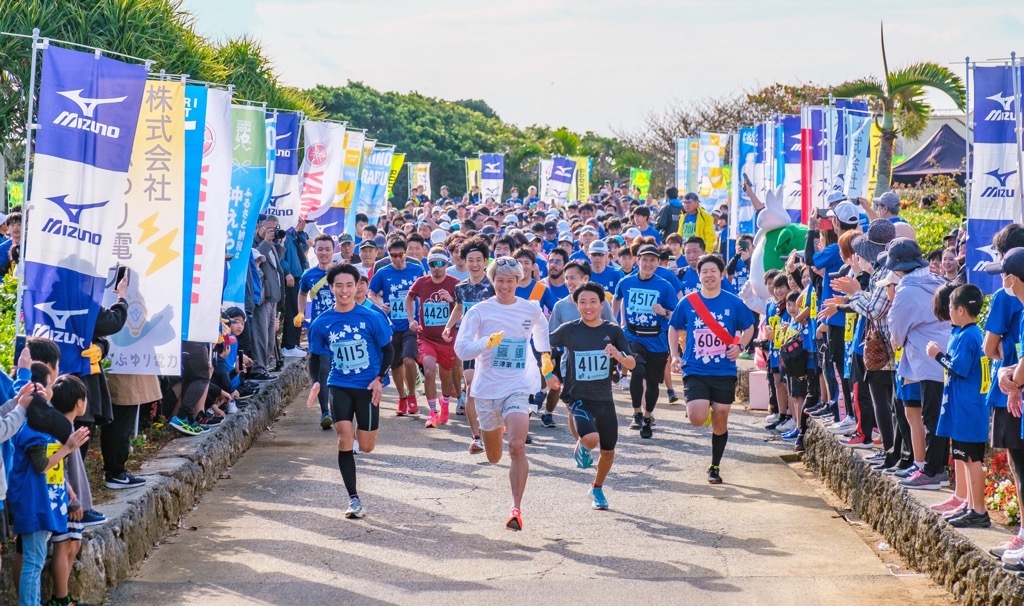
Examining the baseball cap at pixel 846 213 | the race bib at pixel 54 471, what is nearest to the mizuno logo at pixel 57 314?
the race bib at pixel 54 471

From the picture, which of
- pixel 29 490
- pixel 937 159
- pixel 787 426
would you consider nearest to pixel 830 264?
pixel 787 426

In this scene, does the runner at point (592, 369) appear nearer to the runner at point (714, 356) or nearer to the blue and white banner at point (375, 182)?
the runner at point (714, 356)

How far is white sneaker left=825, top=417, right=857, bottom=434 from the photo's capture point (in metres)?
11.8

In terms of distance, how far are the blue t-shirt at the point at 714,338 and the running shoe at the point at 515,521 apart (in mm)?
2602

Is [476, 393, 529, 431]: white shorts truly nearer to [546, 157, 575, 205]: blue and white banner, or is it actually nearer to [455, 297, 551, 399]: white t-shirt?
[455, 297, 551, 399]: white t-shirt

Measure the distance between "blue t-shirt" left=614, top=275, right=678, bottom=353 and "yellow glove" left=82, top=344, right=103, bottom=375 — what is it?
6.43 meters

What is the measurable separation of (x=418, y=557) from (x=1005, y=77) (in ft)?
19.0

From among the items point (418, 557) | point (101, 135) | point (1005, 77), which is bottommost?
point (418, 557)

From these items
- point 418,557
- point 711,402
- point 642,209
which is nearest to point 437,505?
point 418,557

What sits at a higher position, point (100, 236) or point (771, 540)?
point (100, 236)

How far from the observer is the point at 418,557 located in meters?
8.73

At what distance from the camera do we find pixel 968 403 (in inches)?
315

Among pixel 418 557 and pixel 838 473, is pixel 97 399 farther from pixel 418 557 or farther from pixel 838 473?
pixel 838 473

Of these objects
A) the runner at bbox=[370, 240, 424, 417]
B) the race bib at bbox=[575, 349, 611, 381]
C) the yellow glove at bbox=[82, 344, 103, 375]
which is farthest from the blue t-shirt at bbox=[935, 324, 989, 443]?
the runner at bbox=[370, 240, 424, 417]
